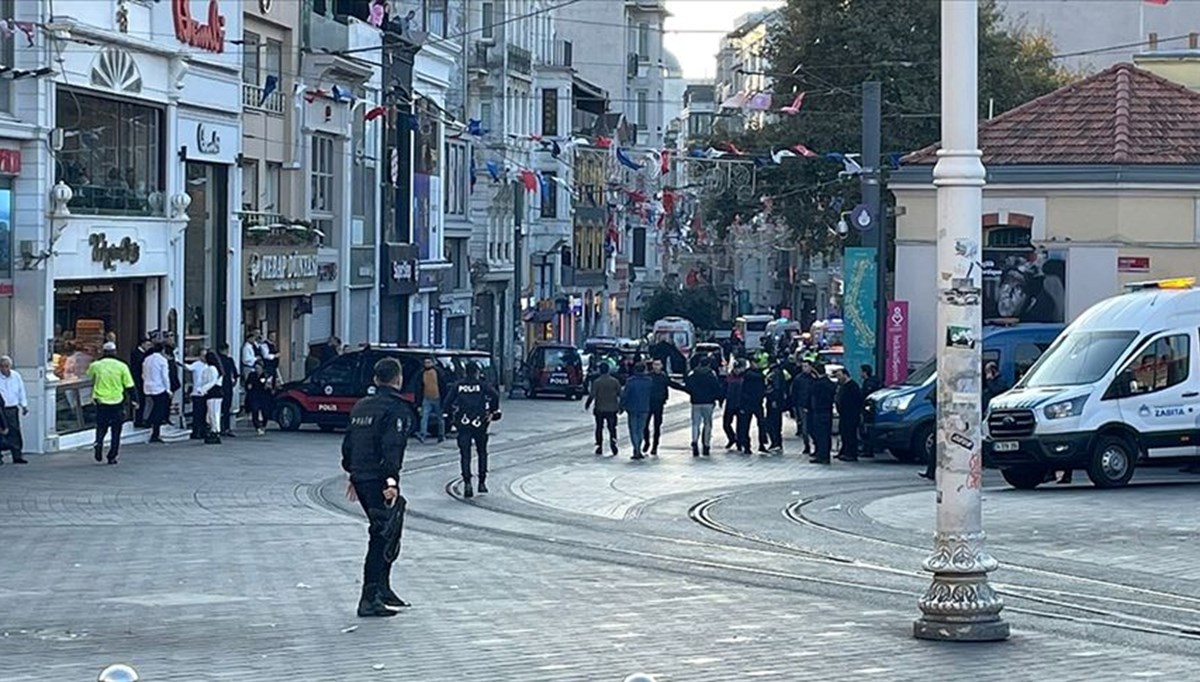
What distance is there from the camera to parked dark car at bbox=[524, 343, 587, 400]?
5938 centimetres

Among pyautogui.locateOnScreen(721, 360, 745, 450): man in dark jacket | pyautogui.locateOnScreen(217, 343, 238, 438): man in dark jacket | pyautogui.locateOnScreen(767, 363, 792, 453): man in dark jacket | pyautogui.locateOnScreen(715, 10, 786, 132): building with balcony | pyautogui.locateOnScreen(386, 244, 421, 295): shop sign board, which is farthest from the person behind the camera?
pyautogui.locateOnScreen(386, 244, 421, 295): shop sign board

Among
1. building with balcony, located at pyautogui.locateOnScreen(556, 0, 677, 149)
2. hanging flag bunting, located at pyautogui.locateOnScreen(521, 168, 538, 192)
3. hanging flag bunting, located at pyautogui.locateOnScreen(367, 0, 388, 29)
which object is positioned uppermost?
building with balcony, located at pyautogui.locateOnScreen(556, 0, 677, 149)

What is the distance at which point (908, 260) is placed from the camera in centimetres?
4184

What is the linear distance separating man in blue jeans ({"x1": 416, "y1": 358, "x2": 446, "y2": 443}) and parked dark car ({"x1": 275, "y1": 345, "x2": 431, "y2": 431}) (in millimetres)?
823

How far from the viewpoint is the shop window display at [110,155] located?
33594 mm

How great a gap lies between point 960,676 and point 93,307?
25647 millimetres

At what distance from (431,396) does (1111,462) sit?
1405 centimetres

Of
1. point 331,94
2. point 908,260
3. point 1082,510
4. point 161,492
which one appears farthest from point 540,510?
point 331,94

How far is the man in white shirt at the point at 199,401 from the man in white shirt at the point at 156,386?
0.49m

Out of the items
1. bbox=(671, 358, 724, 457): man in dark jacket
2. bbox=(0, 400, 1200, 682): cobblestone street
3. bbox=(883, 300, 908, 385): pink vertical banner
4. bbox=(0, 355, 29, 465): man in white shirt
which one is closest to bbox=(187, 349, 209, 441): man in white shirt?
bbox=(0, 400, 1200, 682): cobblestone street

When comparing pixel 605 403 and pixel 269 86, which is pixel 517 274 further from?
pixel 605 403

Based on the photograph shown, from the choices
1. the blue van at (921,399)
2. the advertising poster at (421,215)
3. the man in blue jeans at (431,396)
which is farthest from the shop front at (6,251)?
the advertising poster at (421,215)

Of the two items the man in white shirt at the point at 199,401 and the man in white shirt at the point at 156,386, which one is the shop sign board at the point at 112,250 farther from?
the man in white shirt at the point at 199,401

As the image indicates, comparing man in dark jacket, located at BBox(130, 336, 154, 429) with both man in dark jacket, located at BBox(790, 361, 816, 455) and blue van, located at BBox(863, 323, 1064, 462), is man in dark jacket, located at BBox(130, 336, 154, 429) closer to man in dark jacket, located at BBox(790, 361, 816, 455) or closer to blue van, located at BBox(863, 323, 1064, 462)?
man in dark jacket, located at BBox(790, 361, 816, 455)
